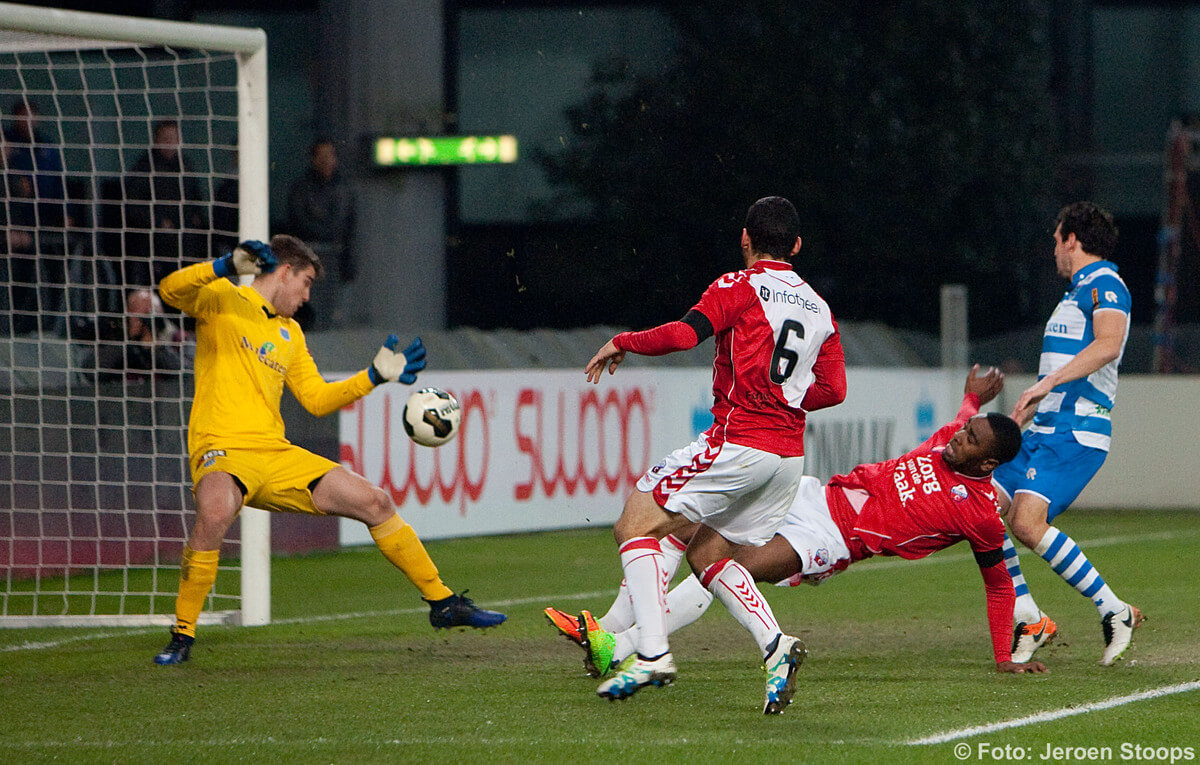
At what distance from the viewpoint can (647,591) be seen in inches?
231

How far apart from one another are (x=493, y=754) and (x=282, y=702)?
4.07 ft

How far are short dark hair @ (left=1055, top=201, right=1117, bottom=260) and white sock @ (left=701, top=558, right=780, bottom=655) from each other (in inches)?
89.2

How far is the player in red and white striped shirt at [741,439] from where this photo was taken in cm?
582

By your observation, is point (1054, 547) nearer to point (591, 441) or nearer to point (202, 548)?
point (202, 548)

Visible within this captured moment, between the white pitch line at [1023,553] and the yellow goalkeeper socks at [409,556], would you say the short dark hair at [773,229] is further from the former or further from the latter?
the white pitch line at [1023,553]

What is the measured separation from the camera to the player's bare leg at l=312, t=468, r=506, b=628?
23.6 feet

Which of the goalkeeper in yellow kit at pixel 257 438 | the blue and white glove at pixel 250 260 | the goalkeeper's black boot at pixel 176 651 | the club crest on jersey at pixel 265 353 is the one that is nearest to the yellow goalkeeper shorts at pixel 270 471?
the goalkeeper in yellow kit at pixel 257 438

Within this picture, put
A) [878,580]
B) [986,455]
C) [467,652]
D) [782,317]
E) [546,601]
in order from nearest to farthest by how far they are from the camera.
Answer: [782,317], [986,455], [467,652], [546,601], [878,580]

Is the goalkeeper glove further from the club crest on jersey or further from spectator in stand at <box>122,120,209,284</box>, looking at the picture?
spectator in stand at <box>122,120,209,284</box>

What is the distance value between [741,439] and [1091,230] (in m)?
2.21

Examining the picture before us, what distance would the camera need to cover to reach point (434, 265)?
1534cm

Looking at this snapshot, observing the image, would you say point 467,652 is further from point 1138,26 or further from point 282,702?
point 1138,26

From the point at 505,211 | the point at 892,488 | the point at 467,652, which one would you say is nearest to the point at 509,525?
the point at 467,652

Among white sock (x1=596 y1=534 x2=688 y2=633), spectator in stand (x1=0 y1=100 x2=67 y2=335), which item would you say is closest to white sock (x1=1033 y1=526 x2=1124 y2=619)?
white sock (x1=596 y1=534 x2=688 y2=633)
